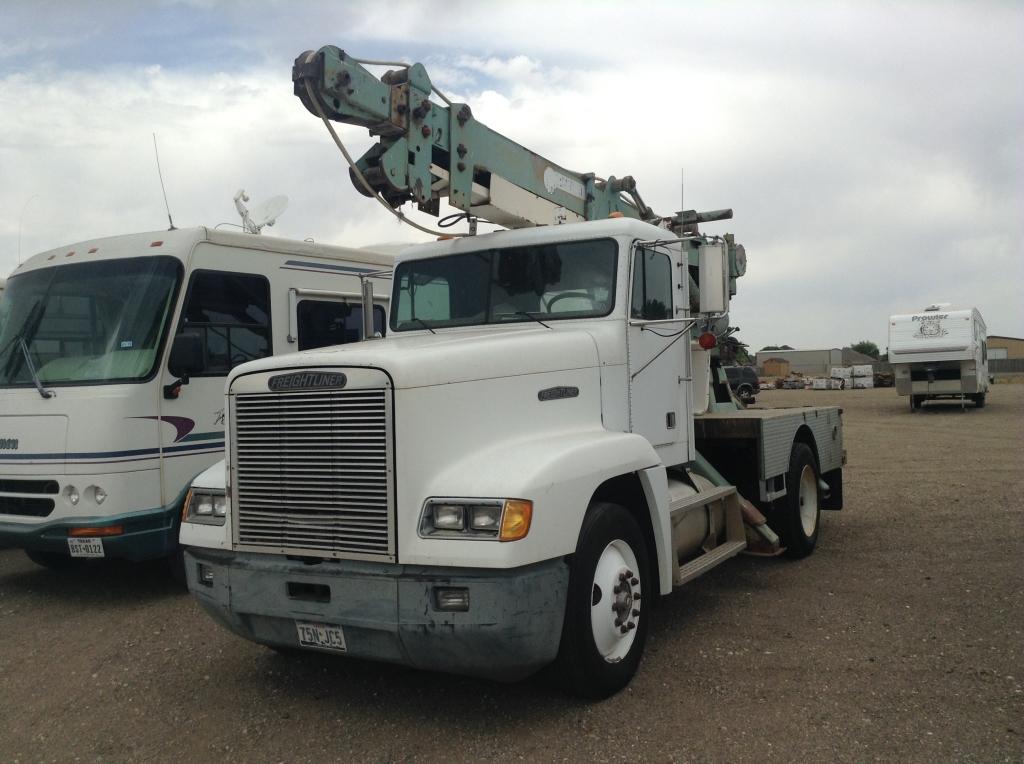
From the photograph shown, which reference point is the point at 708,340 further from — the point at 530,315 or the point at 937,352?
the point at 937,352

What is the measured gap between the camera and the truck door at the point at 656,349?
5.77 metres

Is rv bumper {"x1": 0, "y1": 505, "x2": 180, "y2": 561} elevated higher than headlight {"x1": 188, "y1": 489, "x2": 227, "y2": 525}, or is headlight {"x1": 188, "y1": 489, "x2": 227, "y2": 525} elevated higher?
headlight {"x1": 188, "y1": 489, "x2": 227, "y2": 525}

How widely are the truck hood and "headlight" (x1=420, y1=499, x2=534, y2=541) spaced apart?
0.61 m

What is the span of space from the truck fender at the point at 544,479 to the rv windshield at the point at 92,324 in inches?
151

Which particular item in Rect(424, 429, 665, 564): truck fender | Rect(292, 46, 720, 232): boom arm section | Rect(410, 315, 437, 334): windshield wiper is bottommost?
Rect(424, 429, 665, 564): truck fender

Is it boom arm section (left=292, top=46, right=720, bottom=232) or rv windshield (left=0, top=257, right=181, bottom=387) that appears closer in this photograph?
boom arm section (left=292, top=46, right=720, bottom=232)

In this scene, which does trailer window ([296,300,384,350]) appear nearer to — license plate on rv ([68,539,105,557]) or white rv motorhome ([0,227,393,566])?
white rv motorhome ([0,227,393,566])

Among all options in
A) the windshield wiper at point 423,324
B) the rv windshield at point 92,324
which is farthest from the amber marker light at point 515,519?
the rv windshield at point 92,324

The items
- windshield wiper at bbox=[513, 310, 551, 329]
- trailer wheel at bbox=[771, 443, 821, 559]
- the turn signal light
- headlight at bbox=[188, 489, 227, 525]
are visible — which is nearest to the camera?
headlight at bbox=[188, 489, 227, 525]

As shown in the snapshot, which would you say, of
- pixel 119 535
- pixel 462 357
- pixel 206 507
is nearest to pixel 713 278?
pixel 462 357

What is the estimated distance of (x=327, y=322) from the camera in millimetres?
8734

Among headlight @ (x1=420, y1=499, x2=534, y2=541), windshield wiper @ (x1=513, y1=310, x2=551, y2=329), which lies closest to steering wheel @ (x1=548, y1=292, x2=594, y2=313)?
windshield wiper @ (x1=513, y1=310, x2=551, y2=329)

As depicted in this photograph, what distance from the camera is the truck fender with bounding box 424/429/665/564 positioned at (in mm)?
4102

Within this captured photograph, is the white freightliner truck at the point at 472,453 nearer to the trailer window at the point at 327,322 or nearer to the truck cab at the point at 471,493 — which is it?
the truck cab at the point at 471,493
